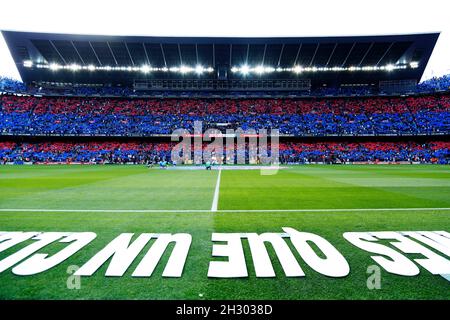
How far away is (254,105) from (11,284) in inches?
2522

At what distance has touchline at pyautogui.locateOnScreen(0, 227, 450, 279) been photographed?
4590 mm

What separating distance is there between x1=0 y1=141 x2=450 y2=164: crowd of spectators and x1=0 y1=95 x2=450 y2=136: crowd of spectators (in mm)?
2770

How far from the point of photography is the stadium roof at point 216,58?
56.0 metres

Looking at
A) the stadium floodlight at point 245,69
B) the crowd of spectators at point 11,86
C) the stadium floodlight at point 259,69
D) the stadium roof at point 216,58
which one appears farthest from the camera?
the stadium floodlight at point 259,69

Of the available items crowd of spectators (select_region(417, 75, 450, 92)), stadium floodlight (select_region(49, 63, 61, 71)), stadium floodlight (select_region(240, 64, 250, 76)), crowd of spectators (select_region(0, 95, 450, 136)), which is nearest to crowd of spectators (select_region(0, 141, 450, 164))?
crowd of spectators (select_region(0, 95, 450, 136))

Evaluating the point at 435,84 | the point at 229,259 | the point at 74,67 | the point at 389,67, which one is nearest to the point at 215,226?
the point at 229,259

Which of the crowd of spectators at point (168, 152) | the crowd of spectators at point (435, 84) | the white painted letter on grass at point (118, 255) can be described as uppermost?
the crowd of spectators at point (435, 84)

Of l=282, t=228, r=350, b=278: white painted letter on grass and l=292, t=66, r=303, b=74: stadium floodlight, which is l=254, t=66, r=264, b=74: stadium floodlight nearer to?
l=292, t=66, r=303, b=74: stadium floodlight

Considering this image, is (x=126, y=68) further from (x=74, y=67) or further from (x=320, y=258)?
(x=320, y=258)

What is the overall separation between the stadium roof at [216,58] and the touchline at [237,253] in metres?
55.1

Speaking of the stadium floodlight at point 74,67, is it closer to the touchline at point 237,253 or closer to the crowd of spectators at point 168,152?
the crowd of spectators at point 168,152

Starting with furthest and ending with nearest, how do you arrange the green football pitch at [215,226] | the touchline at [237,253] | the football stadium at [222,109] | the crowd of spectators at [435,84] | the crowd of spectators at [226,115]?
the crowd of spectators at [435,84], the crowd of spectators at [226,115], the football stadium at [222,109], the touchline at [237,253], the green football pitch at [215,226]

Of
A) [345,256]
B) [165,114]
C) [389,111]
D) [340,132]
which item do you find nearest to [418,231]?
[345,256]

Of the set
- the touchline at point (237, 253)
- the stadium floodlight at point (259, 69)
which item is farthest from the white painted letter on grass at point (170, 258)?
the stadium floodlight at point (259, 69)
